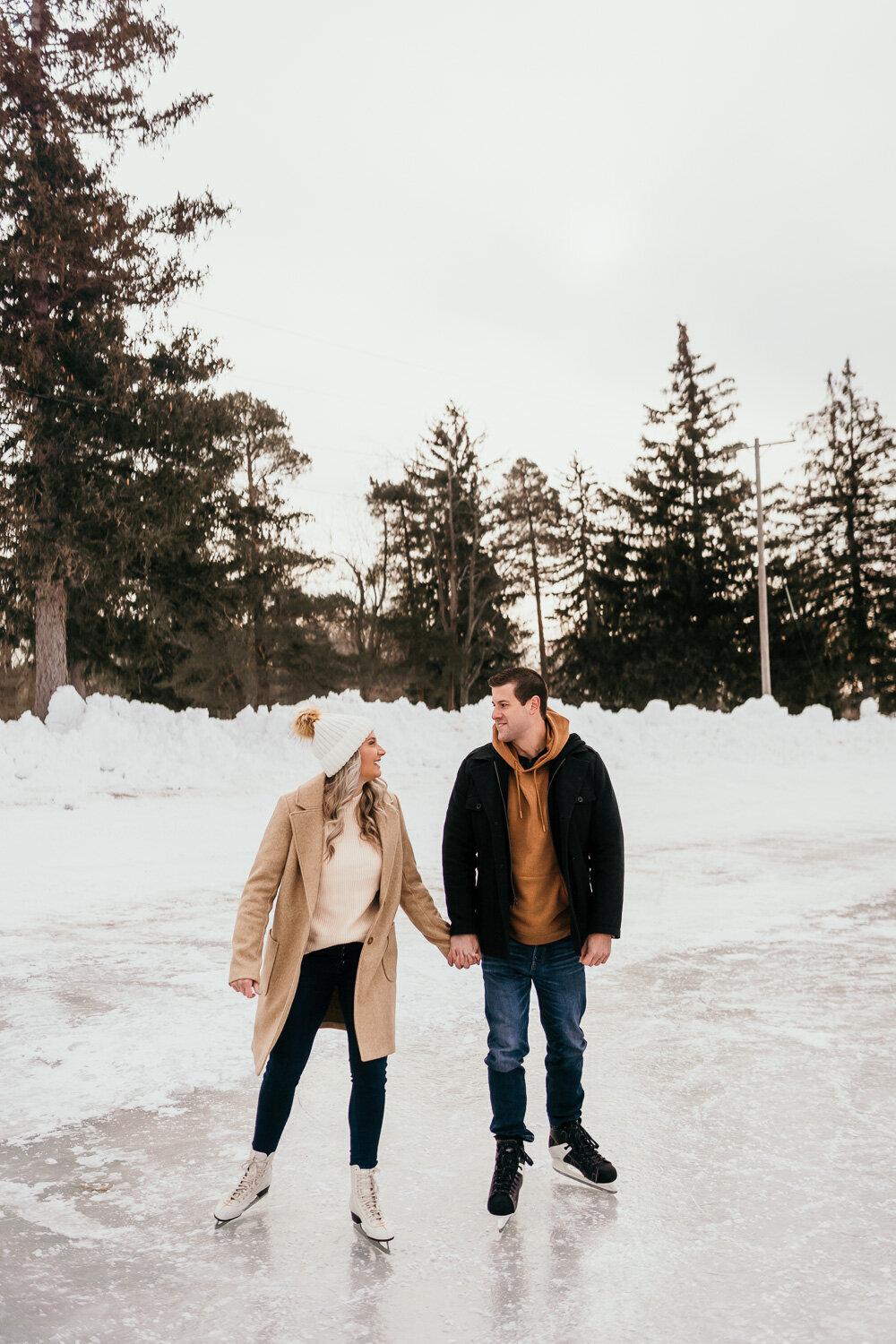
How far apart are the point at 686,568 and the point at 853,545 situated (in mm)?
7369

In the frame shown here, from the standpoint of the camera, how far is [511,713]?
3.74 metres

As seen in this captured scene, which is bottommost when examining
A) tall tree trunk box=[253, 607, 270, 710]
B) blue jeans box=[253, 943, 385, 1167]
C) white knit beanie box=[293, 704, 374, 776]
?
blue jeans box=[253, 943, 385, 1167]

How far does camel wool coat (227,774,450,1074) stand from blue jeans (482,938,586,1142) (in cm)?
40

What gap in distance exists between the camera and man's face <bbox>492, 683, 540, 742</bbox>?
147 inches

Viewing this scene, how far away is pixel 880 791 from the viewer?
17.5m

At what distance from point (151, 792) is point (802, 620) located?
108 ft

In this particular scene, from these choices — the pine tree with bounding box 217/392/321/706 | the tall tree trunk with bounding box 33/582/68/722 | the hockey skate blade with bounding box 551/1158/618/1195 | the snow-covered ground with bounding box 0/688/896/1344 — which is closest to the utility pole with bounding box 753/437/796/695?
the pine tree with bounding box 217/392/321/706

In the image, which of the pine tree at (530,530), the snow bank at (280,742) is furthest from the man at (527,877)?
the pine tree at (530,530)

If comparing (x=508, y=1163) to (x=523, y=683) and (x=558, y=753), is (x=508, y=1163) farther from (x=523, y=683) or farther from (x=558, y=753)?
(x=523, y=683)

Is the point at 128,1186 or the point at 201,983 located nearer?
the point at 128,1186

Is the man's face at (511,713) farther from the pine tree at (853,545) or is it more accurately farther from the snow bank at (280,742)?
the pine tree at (853,545)

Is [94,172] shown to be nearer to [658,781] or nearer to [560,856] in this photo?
[658,781]

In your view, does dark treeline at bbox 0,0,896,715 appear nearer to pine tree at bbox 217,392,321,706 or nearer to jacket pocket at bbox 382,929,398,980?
pine tree at bbox 217,392,321,706

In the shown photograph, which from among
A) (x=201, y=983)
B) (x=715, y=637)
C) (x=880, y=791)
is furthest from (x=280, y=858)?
(x=715, y=637)
